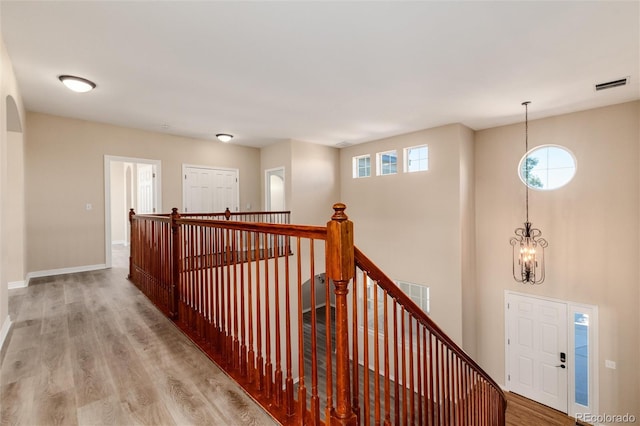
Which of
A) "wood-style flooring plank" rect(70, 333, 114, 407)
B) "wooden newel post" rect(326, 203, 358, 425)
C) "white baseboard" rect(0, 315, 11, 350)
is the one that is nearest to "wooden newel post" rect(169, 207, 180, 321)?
"wood-style flooring plank" rect(70, 333, 114, 407)

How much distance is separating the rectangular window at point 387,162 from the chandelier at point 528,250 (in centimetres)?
244

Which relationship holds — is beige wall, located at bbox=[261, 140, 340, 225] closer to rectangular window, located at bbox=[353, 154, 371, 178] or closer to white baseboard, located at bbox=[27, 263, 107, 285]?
rectangular window, located at bbox=[353, 154, 371, 178]

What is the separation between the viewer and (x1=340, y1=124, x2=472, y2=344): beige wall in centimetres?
546

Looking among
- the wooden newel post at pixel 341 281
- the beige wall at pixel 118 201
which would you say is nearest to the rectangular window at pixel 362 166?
the wooden newel post at pixel 341 281

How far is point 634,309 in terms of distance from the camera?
14.2 feet

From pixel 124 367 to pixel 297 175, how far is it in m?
5.22

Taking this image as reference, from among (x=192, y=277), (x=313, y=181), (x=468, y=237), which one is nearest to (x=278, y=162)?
(x=313, y=181)

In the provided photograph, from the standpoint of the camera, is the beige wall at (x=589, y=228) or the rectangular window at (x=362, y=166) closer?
the beige wall at (x=589, y=228)

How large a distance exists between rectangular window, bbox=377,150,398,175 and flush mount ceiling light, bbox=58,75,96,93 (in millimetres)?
5389

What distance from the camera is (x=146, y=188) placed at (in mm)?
6398

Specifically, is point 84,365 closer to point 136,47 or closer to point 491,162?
point 136,47

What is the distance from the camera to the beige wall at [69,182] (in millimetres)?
4727

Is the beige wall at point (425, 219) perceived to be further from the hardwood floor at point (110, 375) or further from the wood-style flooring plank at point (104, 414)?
the wood-style flooring plank at point (104, 414)

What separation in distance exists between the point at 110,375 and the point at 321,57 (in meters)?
3.28
